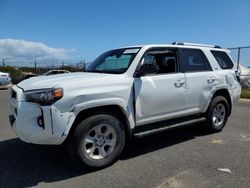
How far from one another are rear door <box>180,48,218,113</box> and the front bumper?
2.67 metres

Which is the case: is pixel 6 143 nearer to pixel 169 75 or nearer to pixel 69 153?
pixel 69 153

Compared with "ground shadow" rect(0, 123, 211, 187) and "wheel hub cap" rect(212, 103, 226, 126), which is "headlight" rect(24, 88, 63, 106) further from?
"wheel hub cap" rect(212, 103, 226, 126)

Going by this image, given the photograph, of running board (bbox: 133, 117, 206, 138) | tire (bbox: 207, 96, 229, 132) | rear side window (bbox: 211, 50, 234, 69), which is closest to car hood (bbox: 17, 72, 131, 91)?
running board (bbox: 133, 117, 206, 138)

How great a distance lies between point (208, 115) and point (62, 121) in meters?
3.55

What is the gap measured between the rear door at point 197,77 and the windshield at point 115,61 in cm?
113

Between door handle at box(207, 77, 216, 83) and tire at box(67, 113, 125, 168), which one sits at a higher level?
door handle at box(207, 77, 216, 83)

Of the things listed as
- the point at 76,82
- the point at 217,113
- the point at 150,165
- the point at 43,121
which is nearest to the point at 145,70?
the point at 76,82

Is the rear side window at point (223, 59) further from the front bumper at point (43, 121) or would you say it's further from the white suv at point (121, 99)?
the front bumper at point (43, 121)

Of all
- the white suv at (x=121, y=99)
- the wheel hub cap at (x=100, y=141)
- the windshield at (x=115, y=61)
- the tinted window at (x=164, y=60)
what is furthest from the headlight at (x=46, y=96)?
the tinted window at (x=164, y=60)

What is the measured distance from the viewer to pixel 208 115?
664cm

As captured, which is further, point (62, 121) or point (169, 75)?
point (169, 75)

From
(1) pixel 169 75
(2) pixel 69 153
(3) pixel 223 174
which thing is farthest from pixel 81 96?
(3) pixel 223 174

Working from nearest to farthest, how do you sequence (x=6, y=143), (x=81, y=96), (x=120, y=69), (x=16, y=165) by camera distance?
(x=81, y=96)
(x=16, y=165)
(x=120, y=69)
(x=6, y=143)

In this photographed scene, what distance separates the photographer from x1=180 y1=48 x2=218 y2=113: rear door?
19.8 ft
